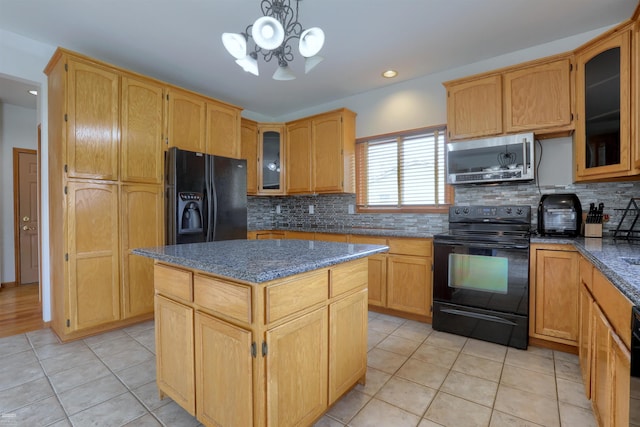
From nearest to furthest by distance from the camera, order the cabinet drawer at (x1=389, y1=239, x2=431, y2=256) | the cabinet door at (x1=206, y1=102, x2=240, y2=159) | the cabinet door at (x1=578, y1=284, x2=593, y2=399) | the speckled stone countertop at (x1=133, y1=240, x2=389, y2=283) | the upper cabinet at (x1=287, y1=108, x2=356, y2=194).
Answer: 1. the speckled stone countertop at (x1=133, y1=240, x2=389, y2=283)
2. the cabinet door at (x1=578, y1=284, x2=593, y2=399)
3. the cabinet drawer at (x1=389, y1=239, x2=431, y2=256)
4. the cabinet door at (x1=206, y1=102, x2=240, y2=159)
5. the upper cabinet at (x1=287, y1=108, x2=356, y2=194)

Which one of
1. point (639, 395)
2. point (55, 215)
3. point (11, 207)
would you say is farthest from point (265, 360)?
point (11, 207)

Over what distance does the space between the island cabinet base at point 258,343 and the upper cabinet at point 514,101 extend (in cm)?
209

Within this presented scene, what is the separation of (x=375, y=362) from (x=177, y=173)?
2.52 m

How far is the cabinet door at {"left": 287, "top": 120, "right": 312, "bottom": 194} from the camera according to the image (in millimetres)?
4172

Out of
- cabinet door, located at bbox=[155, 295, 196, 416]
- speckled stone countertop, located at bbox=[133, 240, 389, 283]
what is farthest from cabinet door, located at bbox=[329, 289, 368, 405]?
cabinet door, located at bbox=[155, 295, 196, 416]

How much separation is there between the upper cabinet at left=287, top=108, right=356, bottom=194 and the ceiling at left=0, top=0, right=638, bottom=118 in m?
0.69

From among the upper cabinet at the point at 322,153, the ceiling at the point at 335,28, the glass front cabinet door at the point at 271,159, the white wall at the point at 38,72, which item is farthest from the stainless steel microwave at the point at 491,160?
the white wall at the point at 38,72

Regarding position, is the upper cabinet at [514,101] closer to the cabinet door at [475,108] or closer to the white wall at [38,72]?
the cabinet door at [475,108]

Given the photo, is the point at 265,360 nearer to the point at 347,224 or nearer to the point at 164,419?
the point at 164,419

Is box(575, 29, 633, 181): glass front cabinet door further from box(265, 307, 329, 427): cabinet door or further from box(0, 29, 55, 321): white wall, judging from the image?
box(0, 29, 55, 321): white wall

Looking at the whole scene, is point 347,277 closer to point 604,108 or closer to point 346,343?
point 346,343

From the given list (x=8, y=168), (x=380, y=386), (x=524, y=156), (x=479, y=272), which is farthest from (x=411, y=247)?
(x=8, y=168)

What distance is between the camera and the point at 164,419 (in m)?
1.61

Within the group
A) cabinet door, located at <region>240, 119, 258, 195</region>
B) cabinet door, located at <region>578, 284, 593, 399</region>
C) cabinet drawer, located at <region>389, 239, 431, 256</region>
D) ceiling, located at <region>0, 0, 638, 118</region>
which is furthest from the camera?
cabinet door, located at <region>240, 119, 258, 195</region>
